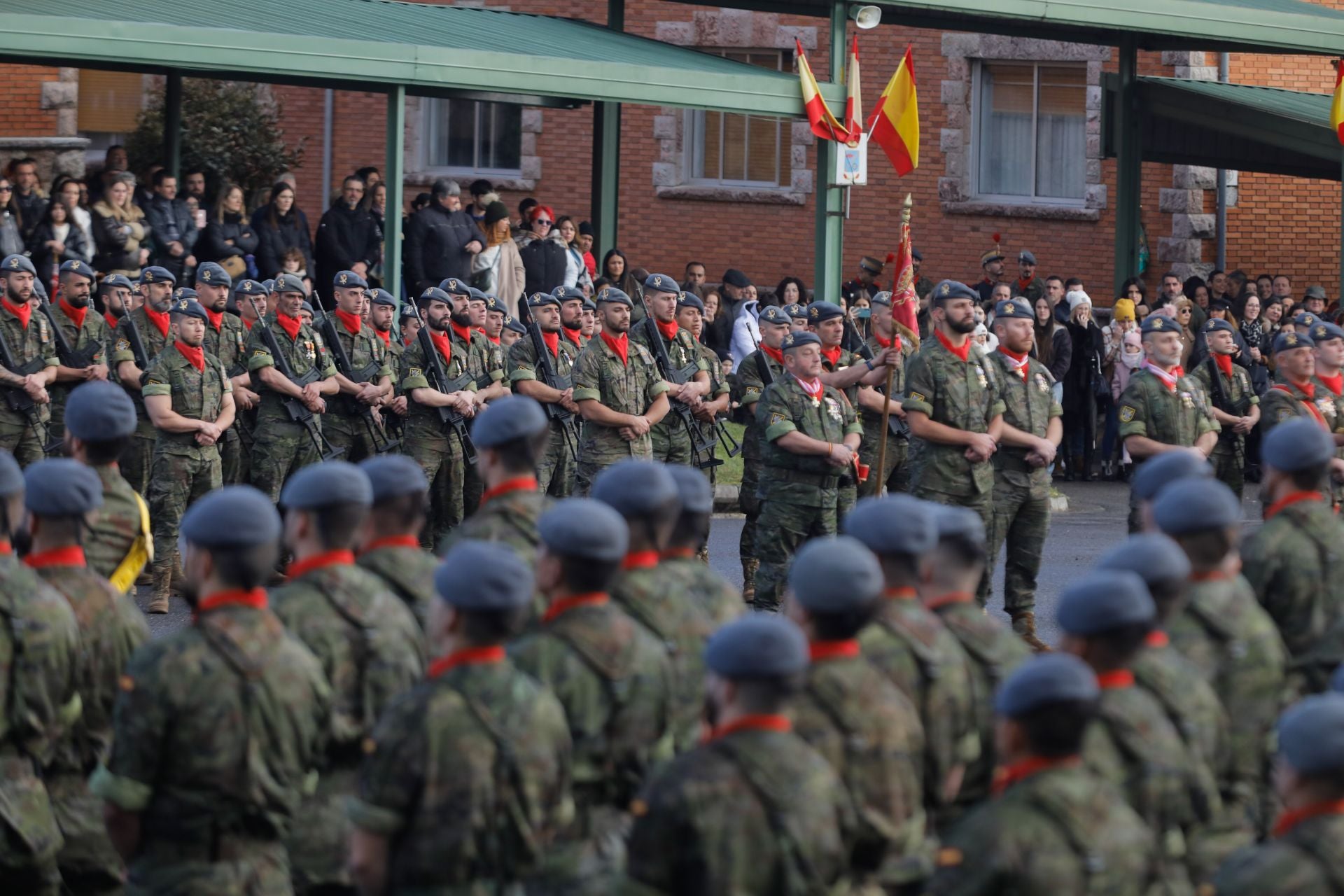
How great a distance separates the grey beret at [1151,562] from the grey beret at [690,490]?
1.68 metres

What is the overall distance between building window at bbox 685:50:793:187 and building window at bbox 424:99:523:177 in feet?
8.26

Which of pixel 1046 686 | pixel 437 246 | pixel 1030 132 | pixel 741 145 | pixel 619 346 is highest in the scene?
pixel 1030 132

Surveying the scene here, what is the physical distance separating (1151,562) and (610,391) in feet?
27.4

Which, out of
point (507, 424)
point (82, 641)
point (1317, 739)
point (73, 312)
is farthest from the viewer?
point (73, 312)

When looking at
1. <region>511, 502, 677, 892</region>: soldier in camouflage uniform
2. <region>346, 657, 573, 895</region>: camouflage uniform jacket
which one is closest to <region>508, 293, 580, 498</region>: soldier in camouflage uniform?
<region>511, 502, 677, 892</region>: soldier in camouflage uniform

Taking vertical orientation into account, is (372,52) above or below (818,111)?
above

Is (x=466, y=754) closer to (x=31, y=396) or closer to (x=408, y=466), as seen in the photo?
(x=408, y=466)

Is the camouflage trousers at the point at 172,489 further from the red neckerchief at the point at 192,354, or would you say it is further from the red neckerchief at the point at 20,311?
the red neckerchief at the point at 20,311

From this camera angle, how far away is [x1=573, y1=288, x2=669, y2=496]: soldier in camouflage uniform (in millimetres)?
13820

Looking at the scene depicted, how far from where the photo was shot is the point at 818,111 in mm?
18391

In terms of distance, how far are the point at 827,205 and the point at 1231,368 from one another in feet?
18.3

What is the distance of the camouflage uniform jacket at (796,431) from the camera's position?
12594 millimetres

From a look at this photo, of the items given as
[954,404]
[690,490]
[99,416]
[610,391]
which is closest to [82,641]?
[99,416]

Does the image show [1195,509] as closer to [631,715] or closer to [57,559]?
[631,715]
